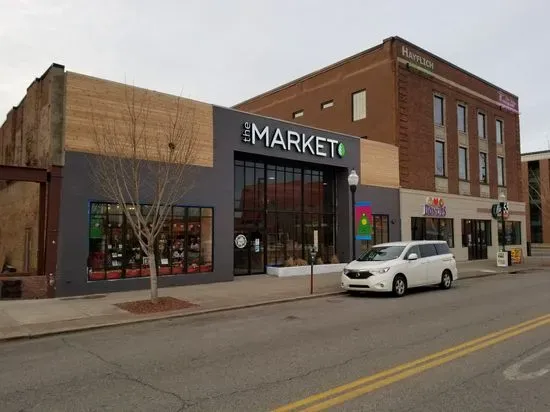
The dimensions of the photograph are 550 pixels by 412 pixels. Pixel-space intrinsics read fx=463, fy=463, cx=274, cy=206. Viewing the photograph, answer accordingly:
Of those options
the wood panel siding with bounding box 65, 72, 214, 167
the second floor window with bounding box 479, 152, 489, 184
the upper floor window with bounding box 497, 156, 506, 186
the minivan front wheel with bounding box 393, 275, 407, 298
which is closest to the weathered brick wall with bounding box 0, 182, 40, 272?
the wood panel siding with bounding box 65, 72, 214, 167

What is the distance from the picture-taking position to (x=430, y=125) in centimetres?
2895

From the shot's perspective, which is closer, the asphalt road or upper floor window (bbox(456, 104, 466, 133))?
the asphalt road

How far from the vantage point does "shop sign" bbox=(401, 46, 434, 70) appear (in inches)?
1082

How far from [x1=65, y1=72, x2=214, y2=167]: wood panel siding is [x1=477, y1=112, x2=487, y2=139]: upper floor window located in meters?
23.6

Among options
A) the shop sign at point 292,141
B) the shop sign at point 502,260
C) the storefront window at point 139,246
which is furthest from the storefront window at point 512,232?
the storefront window at point 139,246

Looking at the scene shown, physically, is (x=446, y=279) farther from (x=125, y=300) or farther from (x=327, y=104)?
(x=327, y=104)

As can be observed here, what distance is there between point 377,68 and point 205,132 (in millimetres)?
14306

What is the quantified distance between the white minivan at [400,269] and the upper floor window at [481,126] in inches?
805

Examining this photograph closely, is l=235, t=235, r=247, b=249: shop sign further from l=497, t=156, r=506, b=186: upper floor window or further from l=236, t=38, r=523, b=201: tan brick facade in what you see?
l=497, t=156, r=506, b=186: upper floor window

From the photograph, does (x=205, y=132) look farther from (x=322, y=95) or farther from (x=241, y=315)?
(x=322, y=95)

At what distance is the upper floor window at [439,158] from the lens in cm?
2958

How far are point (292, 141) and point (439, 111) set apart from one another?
1371cm

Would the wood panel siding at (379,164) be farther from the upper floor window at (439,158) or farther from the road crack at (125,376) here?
the road crack at (125,376)

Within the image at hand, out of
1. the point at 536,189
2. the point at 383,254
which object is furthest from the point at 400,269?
the point at 536,189
